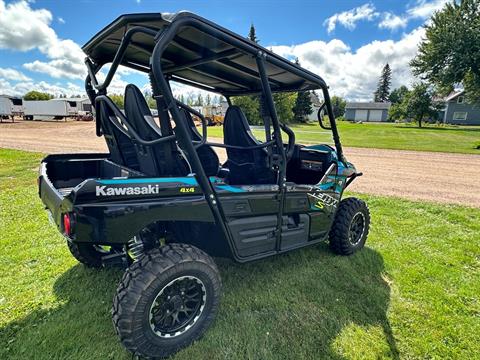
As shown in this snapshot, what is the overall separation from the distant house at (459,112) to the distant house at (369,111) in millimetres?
22128

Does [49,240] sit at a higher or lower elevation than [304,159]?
lower

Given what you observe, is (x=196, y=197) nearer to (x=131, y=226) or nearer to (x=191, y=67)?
(x=131, y=226)

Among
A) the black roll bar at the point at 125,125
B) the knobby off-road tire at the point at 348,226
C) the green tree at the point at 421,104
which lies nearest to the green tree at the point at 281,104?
the black roll bar at the point at 125,125

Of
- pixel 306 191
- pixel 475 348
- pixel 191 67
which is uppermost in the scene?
pixel 191 67

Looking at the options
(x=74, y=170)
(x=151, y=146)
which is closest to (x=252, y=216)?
(x=151, y=146)

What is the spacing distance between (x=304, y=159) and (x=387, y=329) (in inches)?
80.0

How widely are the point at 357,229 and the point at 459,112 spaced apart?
59.8 meters

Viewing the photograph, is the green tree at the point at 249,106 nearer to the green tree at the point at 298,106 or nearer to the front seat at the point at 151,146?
the green tree at the point at 298,106

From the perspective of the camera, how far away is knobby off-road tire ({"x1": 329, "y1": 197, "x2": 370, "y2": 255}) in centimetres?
344

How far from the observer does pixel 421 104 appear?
4438 centimetres

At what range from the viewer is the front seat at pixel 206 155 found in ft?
11.2

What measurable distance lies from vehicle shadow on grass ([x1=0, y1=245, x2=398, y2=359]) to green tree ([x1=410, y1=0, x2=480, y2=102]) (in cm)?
2747

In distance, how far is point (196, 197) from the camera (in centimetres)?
214

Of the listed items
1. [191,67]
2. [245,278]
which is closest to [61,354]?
[245,278]
